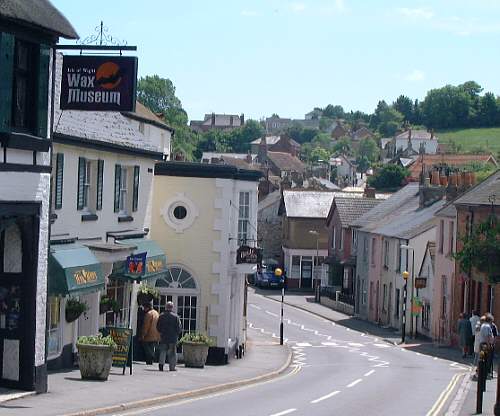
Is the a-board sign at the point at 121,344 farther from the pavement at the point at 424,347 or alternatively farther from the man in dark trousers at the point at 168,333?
the pavement at the point at 424,347

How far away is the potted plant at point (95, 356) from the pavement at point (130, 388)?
249 mm

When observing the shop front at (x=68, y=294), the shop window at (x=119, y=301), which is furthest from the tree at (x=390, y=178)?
the shop front at (x=68, y=294)

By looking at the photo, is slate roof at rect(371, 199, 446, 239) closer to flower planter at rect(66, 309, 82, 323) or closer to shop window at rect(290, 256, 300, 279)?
shop window at rect(290, 256, 300, 279)

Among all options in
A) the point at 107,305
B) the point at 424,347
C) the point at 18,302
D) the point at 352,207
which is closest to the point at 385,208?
the point at 352,207

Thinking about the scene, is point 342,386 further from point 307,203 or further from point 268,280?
point 307,203

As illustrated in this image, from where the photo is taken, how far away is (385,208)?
258 feet

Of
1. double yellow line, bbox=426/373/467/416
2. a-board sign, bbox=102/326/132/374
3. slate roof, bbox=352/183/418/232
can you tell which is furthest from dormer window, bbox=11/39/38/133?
slate roof, bbox=352/183/418/232

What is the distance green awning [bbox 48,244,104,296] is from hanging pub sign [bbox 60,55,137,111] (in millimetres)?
3514

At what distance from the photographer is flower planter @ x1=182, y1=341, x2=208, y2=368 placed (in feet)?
108

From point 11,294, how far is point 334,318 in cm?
5072

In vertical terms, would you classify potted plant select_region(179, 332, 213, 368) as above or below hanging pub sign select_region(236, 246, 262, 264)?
below

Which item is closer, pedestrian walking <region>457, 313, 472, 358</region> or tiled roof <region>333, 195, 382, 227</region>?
pedestrian walking <region>457, 313, 472, 358</region>

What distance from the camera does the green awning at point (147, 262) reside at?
30.8 meters

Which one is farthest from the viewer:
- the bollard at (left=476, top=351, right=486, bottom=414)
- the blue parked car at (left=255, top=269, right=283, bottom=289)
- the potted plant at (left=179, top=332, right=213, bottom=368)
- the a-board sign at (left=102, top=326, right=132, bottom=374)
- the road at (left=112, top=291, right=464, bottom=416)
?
the blue parked car at (left=255, top=269, right=283, bottom=289)
